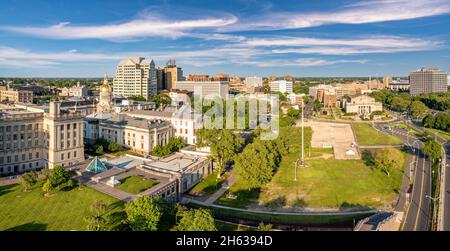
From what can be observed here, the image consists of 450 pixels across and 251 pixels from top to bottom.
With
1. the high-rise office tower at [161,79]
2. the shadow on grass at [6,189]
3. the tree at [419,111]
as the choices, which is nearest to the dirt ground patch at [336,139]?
the tree at [419,111]

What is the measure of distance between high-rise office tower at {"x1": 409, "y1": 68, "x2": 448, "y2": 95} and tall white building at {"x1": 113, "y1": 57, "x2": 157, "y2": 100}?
120 metres

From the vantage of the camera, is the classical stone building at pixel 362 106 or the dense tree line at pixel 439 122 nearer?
the dense tree line at pixel 439 122

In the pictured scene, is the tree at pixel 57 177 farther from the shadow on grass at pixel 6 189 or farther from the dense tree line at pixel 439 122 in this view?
the dense tree line at pixel 439 122

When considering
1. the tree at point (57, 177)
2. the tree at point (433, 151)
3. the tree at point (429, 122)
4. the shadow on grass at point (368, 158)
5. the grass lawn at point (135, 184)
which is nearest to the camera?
the tree at point (57, 177)

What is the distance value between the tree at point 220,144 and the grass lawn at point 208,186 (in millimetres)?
965

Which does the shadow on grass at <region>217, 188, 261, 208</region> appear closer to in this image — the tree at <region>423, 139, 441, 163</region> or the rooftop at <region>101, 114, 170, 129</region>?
the rooftop at <region>101, 114, 170, 129</region>

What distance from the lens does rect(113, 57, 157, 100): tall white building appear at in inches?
4769

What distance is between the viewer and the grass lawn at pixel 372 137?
6400cm

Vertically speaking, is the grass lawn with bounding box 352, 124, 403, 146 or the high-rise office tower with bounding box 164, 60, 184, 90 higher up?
the high-rise office tower with bounding box 164, 60, 184, 90

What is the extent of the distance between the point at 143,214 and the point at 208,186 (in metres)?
19.0

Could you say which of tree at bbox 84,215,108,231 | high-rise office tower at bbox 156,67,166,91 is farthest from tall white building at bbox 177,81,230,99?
tree at bbox 84,215,108,231

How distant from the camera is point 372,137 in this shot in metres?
69.5

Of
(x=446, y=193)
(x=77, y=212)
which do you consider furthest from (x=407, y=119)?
(x=77, y=212)
